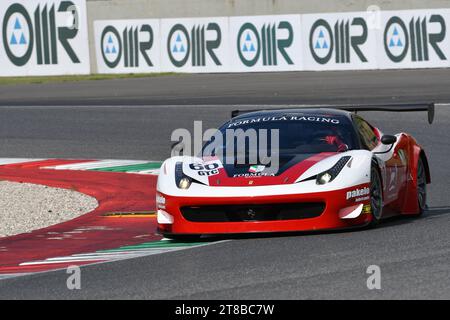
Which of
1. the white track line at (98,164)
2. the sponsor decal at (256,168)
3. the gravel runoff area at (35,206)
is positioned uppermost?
the sponsor decal at (256,168)

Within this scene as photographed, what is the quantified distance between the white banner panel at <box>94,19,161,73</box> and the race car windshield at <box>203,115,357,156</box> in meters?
23.6

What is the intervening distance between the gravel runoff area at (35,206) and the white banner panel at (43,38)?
801 inches

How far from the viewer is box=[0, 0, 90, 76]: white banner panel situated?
3519cm

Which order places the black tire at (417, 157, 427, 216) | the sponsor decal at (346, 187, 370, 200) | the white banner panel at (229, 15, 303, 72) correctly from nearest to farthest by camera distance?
1. the sponsor decal at (346, 187, 370, 200)
2. the black tire at (417, 157, 427, 216)
3. the white banner panel at (229, 15, 303, 72)

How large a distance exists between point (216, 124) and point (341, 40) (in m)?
12.6

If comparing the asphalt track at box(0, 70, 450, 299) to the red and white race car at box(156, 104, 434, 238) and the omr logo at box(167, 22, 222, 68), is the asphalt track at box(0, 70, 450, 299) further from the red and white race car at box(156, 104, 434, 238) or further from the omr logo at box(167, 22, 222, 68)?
the omr logo at box(167, 22, 222, 68)

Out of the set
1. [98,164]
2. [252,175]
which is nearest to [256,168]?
[252,175]

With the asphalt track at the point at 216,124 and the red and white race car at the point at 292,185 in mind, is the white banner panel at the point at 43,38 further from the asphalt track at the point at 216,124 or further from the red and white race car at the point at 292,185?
the red and white race car at the point at 292,185

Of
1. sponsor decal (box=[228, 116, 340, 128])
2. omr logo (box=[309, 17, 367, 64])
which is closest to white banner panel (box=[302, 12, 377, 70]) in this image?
omr logo (box=[309, 17, 367, 64])

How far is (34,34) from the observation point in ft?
115

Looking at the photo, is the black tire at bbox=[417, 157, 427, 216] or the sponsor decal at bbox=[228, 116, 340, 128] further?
the black tire at bbox=[417, 157, 427, 216]

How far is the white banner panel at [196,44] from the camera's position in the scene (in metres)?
34.1

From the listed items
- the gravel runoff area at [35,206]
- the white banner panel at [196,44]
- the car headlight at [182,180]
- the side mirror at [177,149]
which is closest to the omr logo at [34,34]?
the white banner panel at [196,44]

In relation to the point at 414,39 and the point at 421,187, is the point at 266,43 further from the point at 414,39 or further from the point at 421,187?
the point at 421,187
